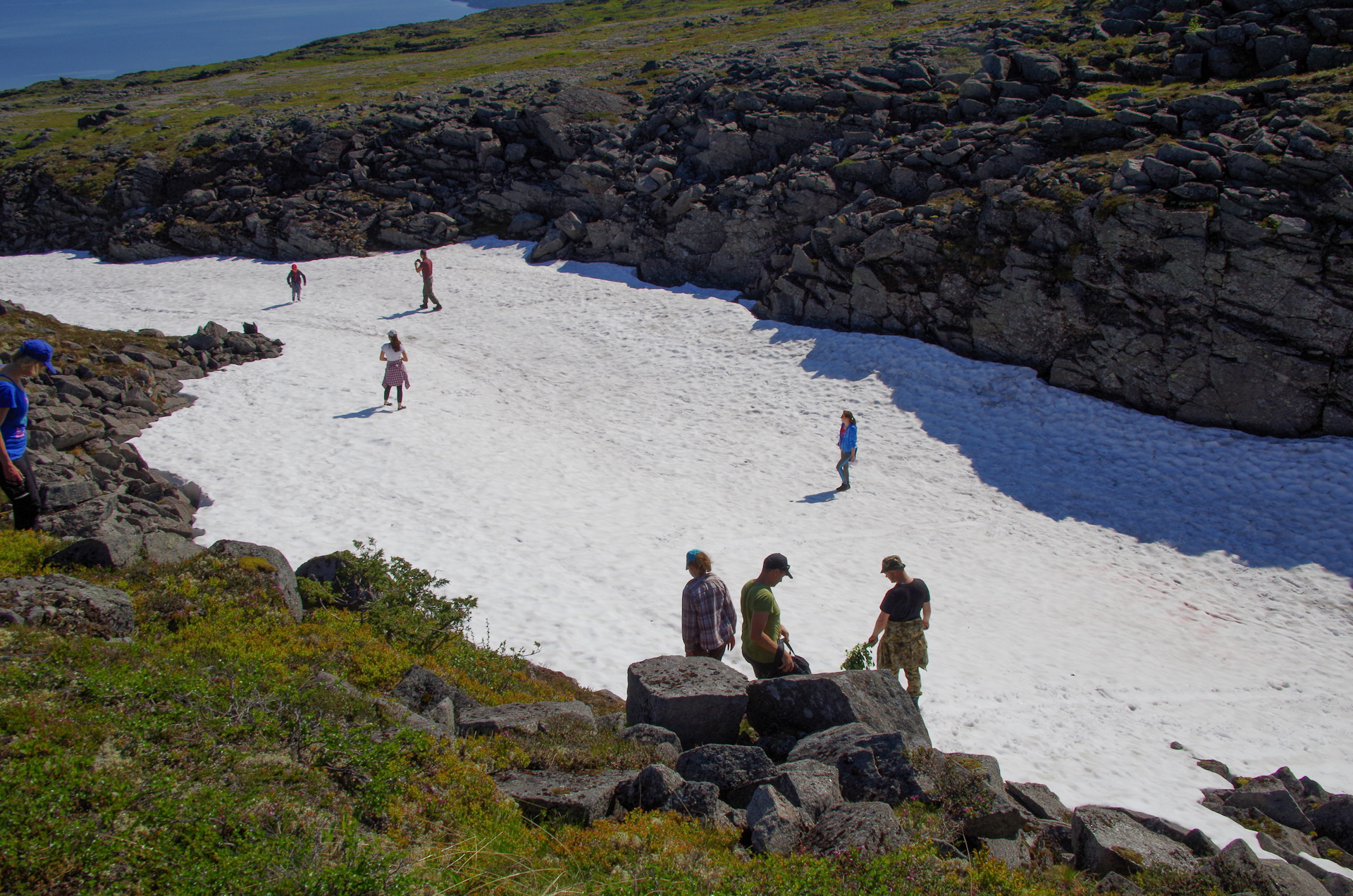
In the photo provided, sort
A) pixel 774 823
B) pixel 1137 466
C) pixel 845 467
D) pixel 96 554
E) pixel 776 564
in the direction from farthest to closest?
pixel 845 467, pixel 1137 466, pixel 776 564, pixel 96 554, pixel 774 823

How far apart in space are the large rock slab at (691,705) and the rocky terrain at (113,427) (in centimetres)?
645

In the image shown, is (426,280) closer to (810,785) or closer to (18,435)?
(18,435)

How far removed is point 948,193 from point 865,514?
49.9 ft

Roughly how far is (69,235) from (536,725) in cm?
5428

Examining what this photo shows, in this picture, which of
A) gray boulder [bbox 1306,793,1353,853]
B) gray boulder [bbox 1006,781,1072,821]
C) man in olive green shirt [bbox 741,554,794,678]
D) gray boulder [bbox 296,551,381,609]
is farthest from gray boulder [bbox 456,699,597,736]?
gray boulder [bbox 1306,793,1353,853]

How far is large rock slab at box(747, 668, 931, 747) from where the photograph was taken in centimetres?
807

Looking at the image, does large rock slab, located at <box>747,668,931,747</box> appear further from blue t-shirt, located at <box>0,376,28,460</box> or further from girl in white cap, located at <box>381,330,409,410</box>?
girl in white cap, located at <box>381,330,409,410</box>

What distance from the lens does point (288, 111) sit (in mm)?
55750

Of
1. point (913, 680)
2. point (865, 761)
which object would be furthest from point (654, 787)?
point (913, 680)

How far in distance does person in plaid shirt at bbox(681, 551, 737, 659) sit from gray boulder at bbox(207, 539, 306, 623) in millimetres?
4978

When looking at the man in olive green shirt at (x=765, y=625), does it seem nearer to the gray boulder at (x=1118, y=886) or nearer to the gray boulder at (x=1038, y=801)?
the gray boulder at (x=1038, y=801)

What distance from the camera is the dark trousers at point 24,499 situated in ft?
30.6

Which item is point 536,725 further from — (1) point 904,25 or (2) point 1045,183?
(1) point 904,25

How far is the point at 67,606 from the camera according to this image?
714 cm
